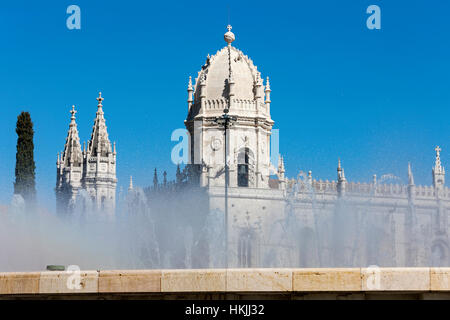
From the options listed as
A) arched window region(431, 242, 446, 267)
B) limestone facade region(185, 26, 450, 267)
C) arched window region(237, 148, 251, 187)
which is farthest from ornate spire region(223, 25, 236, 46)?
arched window region(431, 242, 446, 267)

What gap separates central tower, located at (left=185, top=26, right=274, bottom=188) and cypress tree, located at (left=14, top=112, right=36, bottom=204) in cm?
1400

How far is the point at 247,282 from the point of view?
1595cm

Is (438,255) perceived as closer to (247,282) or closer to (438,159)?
(438,159)

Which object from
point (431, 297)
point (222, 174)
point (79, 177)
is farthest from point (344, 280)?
point (79, 177)

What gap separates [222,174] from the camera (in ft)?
205

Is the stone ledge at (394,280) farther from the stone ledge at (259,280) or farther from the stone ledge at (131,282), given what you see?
the stone ledge at (131,282)

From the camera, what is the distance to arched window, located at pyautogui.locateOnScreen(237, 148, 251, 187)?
64.0m

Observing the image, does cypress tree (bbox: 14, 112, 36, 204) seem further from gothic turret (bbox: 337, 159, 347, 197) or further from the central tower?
gothic turret (bbox: 337, 159, 347, 197)

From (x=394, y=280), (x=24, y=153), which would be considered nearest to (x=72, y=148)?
(x=24, y=153)

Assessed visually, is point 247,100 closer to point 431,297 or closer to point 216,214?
point 216,214

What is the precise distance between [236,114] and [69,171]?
16.2 meters

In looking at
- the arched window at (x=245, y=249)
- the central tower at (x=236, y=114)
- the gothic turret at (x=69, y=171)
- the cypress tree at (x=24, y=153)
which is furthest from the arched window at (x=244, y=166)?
the cypress tree at (x=24, y=153)

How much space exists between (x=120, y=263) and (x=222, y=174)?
10.1 meters

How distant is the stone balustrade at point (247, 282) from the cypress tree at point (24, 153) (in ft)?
126
